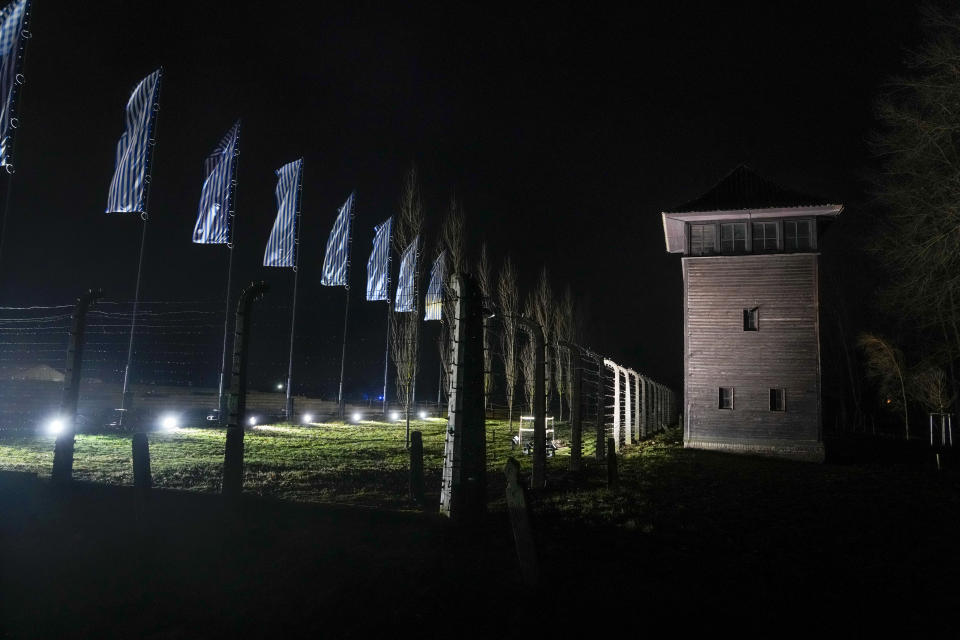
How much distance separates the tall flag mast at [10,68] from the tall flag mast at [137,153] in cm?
624

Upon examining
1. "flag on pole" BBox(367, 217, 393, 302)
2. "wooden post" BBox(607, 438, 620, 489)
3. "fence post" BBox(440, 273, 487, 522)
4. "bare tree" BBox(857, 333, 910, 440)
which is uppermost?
"flag on pole" BBox(367, 217, 393, 302)

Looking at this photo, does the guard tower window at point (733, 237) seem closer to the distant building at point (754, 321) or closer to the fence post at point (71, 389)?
the distant building at point (754, 321)

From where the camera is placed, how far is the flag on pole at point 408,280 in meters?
21.4

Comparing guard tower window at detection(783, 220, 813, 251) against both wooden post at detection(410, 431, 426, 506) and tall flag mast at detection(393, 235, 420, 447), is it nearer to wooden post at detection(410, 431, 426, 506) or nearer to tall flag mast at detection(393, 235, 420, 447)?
tall flag mast at detection(393, 235, 420, 447)

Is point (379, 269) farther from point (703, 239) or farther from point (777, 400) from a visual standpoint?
point (777, 400)

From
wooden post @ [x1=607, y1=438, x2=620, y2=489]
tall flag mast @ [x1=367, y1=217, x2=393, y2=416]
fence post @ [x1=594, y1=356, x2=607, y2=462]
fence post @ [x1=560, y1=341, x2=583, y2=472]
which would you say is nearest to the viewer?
wooden post @ [x1=607, y1=438, x2=620, y2=489]

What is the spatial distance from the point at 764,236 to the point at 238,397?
67.5 ft

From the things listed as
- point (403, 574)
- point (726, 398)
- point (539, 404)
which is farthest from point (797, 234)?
point (403, 574)

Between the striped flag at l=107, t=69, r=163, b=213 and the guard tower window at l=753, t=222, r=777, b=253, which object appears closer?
the striped flag at l=107, t=69, r=163, b=213

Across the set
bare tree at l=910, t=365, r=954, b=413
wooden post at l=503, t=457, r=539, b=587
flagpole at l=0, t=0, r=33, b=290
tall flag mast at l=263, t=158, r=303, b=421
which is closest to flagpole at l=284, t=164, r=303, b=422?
tall flag mast at l=263, t=158, r=303, b=421

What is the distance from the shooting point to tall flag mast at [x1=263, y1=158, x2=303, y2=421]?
2283cm

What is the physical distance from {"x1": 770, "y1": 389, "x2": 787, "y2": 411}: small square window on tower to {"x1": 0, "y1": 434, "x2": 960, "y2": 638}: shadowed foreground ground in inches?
564

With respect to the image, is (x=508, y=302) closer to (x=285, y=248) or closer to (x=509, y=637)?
(x=285, y=248)

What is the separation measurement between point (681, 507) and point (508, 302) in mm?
24899
